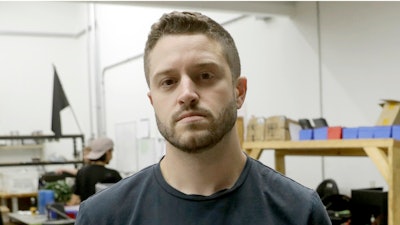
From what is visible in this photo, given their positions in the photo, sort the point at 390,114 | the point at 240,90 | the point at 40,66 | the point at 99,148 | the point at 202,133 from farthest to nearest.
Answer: the point at 40,66 < the point at 99,148 < the point at 390,114 < the point at 240,90 < the point at 202,133

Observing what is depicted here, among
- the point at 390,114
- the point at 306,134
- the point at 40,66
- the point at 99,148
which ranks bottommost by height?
the point at 99,148

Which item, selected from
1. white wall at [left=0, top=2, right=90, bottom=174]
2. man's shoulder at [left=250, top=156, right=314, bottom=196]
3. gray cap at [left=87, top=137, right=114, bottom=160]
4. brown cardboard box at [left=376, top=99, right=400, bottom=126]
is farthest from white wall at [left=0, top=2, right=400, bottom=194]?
white wall at [left=0, top=2, right=90, bottom=174]

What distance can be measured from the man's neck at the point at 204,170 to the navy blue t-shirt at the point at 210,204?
0.7 inches

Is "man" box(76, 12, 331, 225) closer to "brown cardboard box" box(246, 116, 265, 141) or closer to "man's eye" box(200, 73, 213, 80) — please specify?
"man's eye" box(200, 73, 213, 80)

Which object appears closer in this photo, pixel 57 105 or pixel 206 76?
pixel 206 76

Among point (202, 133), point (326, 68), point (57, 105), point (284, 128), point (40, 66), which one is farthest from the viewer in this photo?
Answer: point (40, 66)

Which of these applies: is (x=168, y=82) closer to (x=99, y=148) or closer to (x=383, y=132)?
(x=383, y=132)

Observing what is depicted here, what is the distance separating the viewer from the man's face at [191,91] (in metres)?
1.03

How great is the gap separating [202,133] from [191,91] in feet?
0.27

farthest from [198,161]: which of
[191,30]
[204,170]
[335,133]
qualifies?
[335,133]

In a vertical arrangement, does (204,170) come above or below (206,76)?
below

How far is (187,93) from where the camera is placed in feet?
3.37

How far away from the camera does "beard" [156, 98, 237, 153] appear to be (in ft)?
3.35

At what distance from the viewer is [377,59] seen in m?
3.43
